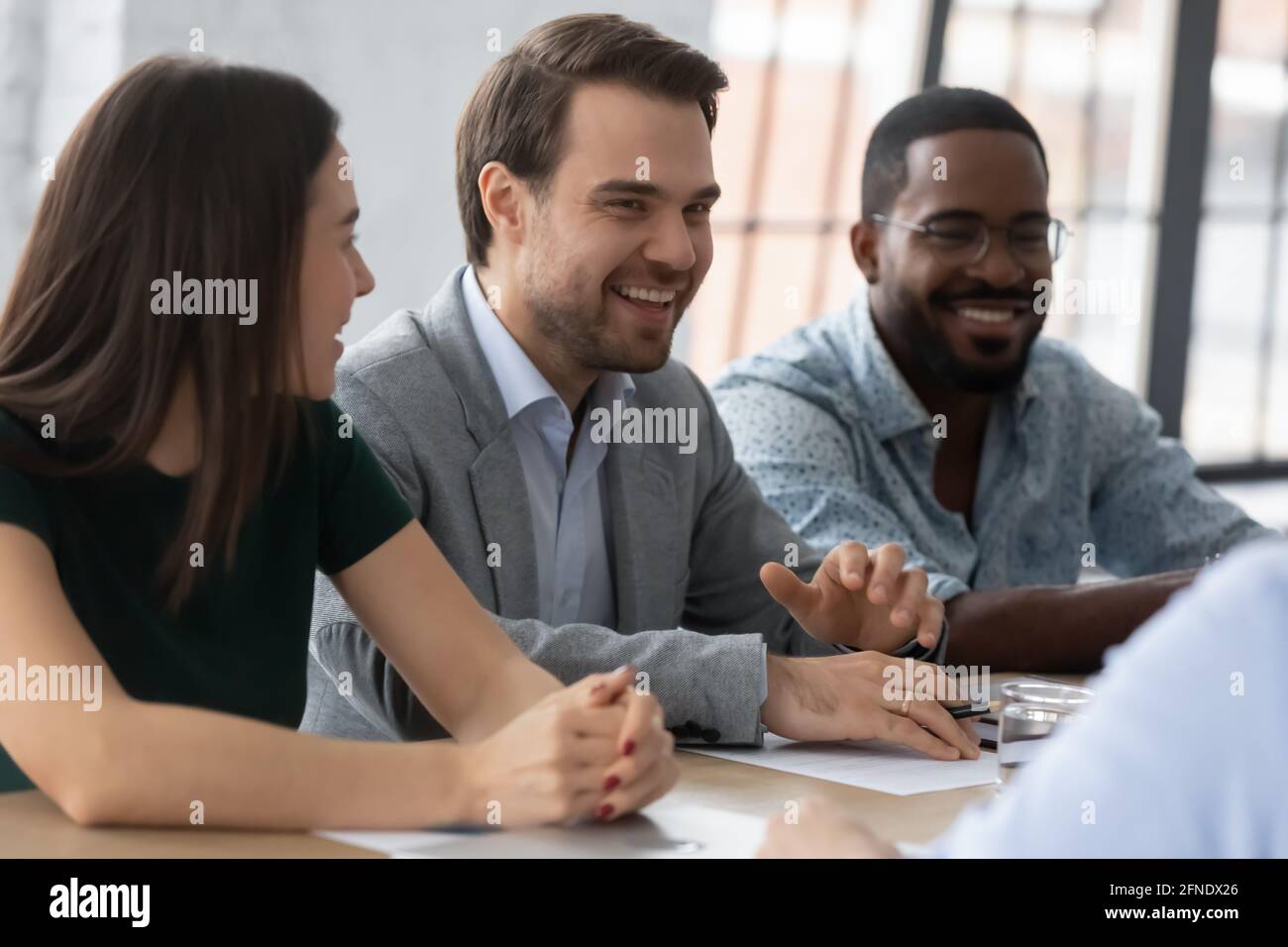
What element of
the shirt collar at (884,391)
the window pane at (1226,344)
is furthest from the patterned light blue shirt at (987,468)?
the window pane at (1226,344)

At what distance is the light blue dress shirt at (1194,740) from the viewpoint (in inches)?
26.5

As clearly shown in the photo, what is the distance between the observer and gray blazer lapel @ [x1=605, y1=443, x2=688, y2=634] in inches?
80.8

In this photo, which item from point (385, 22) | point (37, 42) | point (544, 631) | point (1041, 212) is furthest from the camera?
point (385, 22)

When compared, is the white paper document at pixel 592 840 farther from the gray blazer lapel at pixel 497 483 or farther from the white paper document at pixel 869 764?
the gray blazer lapel at pixel 497 483

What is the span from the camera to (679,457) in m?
2.16

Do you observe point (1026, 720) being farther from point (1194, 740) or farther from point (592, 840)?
point (1194, 740)

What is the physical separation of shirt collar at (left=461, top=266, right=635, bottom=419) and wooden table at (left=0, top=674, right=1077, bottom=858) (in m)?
0.61

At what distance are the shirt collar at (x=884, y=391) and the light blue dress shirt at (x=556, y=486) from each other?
2.48ft

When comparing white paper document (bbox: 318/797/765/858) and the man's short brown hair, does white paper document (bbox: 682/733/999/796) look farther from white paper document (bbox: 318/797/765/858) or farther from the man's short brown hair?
the man's short brown hair

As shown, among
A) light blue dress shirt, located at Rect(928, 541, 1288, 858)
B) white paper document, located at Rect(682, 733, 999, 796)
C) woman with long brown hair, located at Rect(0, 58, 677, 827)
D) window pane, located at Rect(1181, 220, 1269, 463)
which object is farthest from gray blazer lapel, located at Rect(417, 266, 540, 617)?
window pane, located at Rect(1181, 220, 1269, 463)

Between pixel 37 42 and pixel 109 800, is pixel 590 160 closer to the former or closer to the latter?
pixel 109 800

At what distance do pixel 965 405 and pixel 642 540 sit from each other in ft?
3.19

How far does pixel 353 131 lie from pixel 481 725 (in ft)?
7.73
